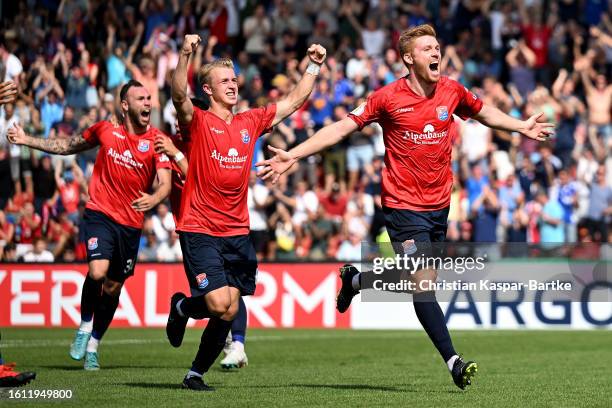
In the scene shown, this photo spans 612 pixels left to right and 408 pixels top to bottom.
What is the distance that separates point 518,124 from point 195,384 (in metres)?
3.61

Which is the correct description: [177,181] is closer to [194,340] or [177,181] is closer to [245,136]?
[245,136]

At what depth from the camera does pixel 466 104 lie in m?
11.1

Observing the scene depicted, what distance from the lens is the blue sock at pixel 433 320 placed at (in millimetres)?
10422

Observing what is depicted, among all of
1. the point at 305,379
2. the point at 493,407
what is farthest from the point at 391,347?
the point at 493,407

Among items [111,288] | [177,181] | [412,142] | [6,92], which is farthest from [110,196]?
[412,142]

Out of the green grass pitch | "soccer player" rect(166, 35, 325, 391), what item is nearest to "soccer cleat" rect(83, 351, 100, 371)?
the green grass pitch

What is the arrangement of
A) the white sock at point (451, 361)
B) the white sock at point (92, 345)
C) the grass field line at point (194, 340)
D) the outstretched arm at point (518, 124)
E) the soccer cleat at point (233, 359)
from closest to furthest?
1. the white sock at point (451, 361)
2. the outstretched arm at point (518, 124)
3. the soccer cleat at point (233, 359)
4. the white sock at point (92, 345)
5. the grass field line at point (194, 340)

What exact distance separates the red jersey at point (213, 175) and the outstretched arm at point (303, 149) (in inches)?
22.7

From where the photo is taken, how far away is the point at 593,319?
20.3 m

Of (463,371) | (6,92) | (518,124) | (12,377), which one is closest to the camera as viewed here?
(12,377)

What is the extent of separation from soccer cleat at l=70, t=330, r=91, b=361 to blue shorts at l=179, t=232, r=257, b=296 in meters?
2.70

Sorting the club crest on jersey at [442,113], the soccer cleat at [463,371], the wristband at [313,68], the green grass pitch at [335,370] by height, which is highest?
the wristband at [313,68]

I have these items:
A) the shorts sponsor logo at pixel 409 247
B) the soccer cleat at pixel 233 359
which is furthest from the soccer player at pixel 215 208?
the soccer cleat at pixel 233 359

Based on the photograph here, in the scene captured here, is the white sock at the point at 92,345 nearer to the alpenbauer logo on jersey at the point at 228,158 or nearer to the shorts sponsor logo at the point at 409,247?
the alpenbauer logo on jersey at the point at 228,158
